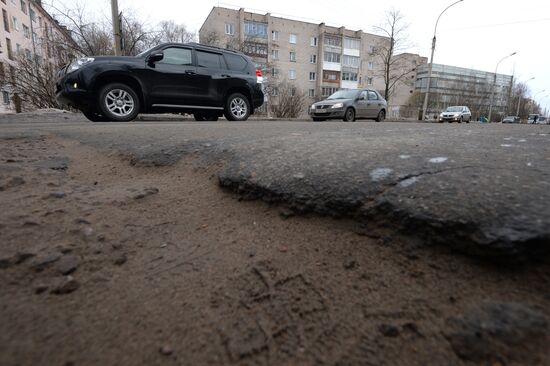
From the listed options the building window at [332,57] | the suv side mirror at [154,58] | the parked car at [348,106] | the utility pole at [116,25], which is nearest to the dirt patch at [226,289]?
the suv side mirror at [154,58]

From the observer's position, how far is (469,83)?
190 ft

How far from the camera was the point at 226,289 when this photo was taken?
0.90m

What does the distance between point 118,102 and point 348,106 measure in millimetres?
8551

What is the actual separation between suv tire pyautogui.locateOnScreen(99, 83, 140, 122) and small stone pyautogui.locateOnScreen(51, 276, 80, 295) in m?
5.99

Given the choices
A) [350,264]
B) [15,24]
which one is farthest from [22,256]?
[15,24]

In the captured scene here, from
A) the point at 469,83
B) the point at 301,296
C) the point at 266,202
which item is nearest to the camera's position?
the point at 301,296

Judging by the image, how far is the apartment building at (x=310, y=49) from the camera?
39.0 meters

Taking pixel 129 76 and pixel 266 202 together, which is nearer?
pixel 266 202

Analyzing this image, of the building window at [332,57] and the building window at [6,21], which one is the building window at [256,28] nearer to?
the building window at [332,57]

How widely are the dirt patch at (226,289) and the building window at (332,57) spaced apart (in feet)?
156

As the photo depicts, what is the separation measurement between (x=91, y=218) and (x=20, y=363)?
687 mm

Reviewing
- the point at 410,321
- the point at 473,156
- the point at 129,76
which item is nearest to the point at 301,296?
the point at 410,321

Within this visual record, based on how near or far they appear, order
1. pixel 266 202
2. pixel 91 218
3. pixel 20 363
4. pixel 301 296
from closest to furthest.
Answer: pixel 20 363
pixel 301 296
pixel 91 218
pixel 266 202

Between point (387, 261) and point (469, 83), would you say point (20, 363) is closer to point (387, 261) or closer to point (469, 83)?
point (387, 261)
